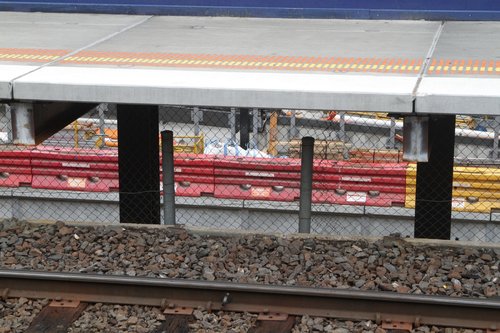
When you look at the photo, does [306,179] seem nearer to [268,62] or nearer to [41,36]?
[268,62]

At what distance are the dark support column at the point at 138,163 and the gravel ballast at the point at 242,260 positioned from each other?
0.67 metres

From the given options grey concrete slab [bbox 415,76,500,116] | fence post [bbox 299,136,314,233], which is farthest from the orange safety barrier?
grey concrete slab [bbox 415,76,500,116]

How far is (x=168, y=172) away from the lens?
7.52 metres

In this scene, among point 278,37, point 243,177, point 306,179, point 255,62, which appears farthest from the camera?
point 243,177

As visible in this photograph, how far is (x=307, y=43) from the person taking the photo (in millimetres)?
7082

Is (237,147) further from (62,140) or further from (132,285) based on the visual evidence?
(132,285)

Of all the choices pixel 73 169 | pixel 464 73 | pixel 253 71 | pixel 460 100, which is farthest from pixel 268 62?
pixel 73 169

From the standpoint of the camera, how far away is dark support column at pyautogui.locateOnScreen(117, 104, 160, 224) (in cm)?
761

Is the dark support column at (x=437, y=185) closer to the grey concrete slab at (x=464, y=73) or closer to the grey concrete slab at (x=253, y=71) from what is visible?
the grey concrete slab at (x=464, y=73)

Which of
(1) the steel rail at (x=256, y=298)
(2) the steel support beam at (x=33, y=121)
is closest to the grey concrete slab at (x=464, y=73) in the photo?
(1) the steel rail at (x=256, y=298)

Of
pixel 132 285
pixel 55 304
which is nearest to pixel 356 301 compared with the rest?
pixel 132 285

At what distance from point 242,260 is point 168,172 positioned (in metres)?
1.36

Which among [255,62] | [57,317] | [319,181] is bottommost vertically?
[57,317]

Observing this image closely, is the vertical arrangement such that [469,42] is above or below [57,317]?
above
